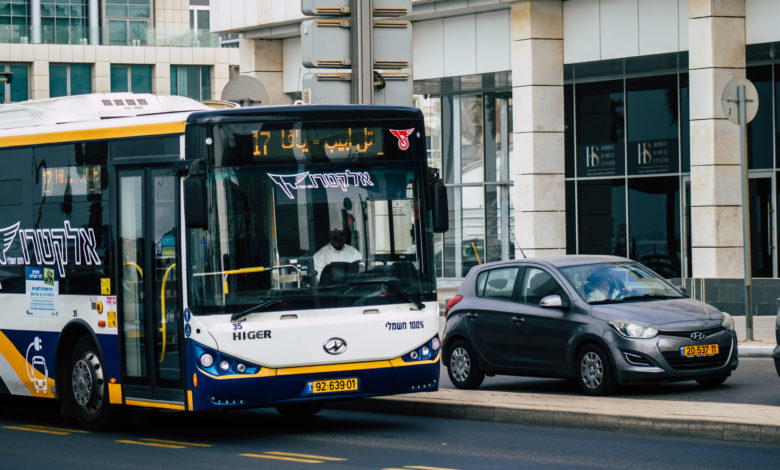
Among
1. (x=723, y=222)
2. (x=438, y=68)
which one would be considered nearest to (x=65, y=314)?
(x=723, y=222)

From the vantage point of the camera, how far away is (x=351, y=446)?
11.8 meters

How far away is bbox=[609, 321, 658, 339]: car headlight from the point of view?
14516mm

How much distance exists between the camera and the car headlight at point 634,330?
1452 cm

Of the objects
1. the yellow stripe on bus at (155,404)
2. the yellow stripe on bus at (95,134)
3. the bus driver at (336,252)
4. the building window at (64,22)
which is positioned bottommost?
the yellow stripe on bus at (155,404)

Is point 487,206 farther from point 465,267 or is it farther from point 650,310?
point 650,310

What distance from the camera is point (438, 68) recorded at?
3325 cm

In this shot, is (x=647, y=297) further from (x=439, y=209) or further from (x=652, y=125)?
(x=652, y=125)

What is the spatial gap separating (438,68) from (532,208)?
15.7 feet

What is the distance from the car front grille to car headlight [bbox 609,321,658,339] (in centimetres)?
24

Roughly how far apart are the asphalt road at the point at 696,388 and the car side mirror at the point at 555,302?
94cm

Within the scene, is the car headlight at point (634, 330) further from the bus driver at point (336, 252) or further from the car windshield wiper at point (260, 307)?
the car windshield wiper at point (260, 307)

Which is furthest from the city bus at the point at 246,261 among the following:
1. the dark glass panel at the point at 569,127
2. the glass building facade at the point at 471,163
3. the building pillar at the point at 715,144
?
the glass building facade at the point at 471,163

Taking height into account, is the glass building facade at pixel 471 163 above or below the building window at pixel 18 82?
below

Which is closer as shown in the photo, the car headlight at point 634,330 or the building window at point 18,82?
the car headlight at point 634,330
